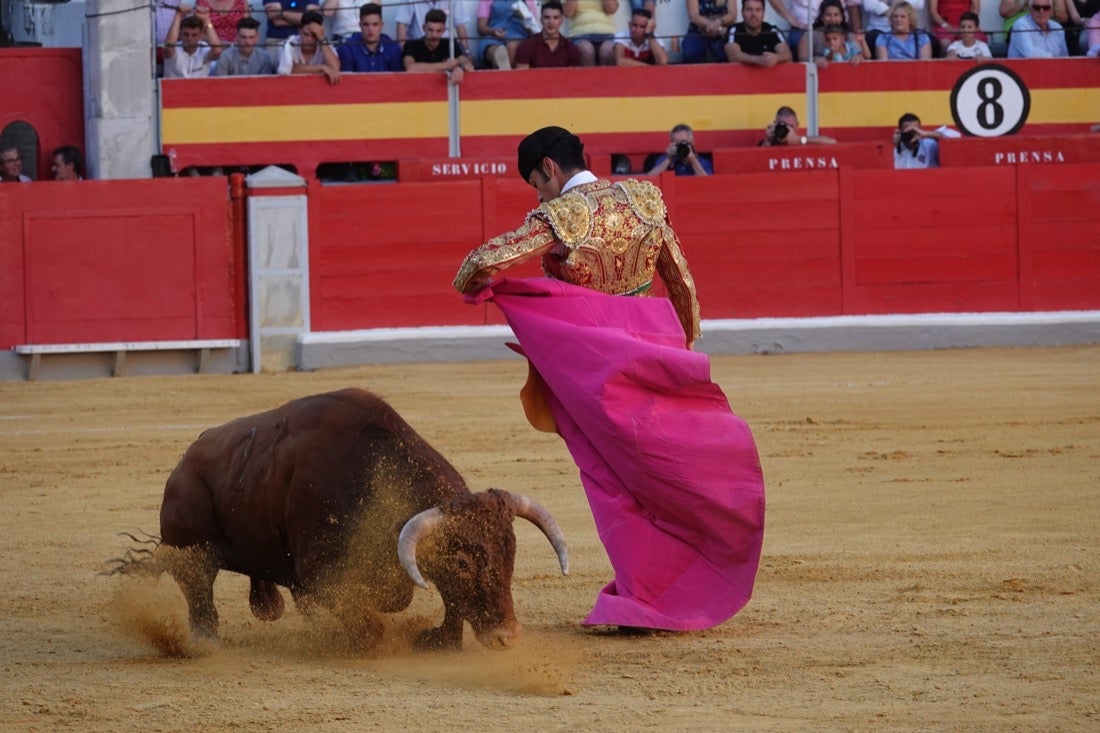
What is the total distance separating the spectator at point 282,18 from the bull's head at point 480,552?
779 centimetres

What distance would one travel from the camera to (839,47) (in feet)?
35.2

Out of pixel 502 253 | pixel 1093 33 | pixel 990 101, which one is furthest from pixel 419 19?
pixel 502 253

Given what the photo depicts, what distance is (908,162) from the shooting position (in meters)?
10.3

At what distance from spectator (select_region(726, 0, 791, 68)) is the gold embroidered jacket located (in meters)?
7.20

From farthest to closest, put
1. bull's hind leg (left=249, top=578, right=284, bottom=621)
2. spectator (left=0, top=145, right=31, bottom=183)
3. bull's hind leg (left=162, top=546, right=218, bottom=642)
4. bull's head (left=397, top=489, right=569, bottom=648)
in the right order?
spectator (left=0, top=145, right=31, bottom=183) → bull's hind leg (left=249, top=578, right=284, bottom=621) → bull's hind leg (left=162, top=546, right=218, bottom=642) → bull's head (left=397, top=489, right=569, bottom=648)

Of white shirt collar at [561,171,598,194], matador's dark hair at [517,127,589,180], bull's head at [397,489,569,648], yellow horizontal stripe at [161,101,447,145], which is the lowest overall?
bull's head at [397,489,569,648]

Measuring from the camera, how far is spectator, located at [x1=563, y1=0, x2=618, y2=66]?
1064 cm

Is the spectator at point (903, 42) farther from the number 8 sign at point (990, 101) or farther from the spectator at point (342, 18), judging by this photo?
the spectator at point (342, 18)

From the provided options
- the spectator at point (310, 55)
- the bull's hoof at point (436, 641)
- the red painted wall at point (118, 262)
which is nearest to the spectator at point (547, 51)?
the spectator at point (310, 55)

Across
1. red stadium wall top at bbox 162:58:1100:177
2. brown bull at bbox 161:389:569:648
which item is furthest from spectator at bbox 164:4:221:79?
brown bull at bbox 161:389:569:648

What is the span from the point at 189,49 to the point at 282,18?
625 mm

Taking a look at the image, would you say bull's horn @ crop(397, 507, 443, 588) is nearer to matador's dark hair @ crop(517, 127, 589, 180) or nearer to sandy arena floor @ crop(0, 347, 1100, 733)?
sandy arena floor @ crop(0, 347, 1100, 733)

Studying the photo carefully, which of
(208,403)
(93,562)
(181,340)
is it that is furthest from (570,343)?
(181,340)

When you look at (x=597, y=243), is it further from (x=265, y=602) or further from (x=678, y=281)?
(x=265, y=602)
